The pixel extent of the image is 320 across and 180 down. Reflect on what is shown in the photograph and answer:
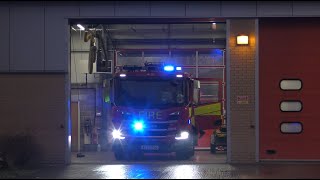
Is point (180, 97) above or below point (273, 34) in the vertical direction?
below

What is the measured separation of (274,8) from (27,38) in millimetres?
6477

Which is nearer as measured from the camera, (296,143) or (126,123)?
(296,143)

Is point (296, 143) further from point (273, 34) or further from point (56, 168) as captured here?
point (56, 168)

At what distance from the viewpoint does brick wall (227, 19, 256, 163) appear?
51.8 ft

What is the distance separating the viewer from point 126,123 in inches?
690

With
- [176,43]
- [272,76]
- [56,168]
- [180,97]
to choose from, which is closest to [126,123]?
[180,97]

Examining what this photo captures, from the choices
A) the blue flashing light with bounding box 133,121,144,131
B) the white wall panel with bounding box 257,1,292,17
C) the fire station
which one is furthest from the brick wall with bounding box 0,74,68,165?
the white wall panel with bounding box 257,1,292,17

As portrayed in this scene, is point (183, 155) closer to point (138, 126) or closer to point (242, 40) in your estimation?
point (138, 126)

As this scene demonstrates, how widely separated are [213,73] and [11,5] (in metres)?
8.26

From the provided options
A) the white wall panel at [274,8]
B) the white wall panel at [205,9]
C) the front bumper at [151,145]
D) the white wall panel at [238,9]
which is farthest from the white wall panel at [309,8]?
the front bumper at [151,145]

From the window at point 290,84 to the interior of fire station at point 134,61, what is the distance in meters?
5.18

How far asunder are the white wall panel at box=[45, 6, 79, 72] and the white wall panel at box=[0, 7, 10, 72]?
104cm

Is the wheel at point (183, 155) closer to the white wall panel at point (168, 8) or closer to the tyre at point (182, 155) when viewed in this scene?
the tyre at point (182, 155)

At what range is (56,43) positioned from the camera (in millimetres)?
15930
